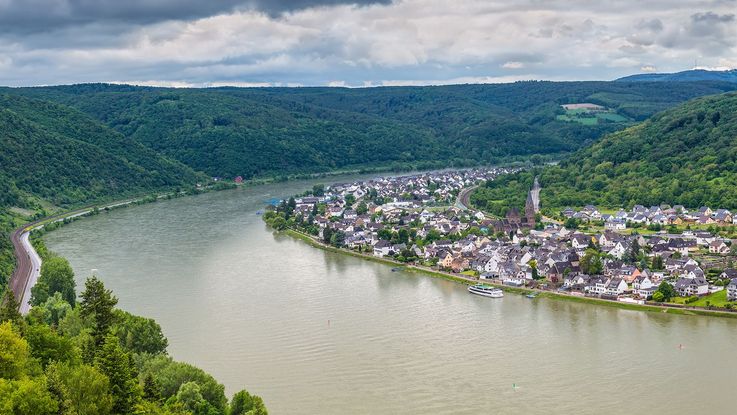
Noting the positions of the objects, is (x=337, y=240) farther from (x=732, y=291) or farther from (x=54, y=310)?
(x=732, y=291)

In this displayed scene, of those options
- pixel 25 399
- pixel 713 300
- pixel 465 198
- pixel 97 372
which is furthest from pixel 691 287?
pixel 465 198

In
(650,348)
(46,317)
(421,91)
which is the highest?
(421,91)

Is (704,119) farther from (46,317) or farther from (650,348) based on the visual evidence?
(46,317)

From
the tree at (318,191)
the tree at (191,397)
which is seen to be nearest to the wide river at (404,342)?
the tree at (191,397)

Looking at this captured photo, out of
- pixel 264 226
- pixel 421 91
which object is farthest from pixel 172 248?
pixel 421 91

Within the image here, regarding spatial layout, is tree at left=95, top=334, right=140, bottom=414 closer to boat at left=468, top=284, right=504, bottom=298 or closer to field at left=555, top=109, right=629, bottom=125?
boat at left=468, top=284, right=504, bottom=298

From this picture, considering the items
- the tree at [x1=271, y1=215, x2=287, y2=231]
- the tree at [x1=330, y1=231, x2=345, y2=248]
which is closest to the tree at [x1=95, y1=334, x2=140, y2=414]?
the tree at [x1=330, y1=231, x2=345, y2=248]
